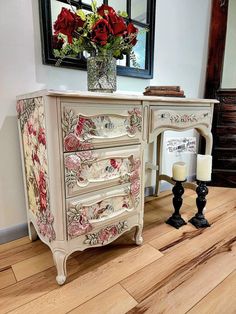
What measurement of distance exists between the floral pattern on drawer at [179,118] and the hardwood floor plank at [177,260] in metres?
0.63

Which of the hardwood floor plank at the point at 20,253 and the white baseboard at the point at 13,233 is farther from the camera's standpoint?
the white baseboard at the point at 13,233

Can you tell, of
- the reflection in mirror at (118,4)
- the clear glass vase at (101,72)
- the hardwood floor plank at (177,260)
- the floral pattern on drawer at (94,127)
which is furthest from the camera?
the reflection in mirror at (118,4)

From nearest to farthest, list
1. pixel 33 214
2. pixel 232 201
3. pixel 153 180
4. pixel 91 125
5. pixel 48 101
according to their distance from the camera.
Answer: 1. pixel 48 101
2. pixel 91 125
3. pixel 33 214
4. pixel 232 201
5. pixel 153 180

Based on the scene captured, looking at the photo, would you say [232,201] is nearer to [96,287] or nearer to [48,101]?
[96,287]

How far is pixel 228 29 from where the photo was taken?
1.75m

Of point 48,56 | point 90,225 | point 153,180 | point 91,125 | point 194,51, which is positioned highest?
point 194,51

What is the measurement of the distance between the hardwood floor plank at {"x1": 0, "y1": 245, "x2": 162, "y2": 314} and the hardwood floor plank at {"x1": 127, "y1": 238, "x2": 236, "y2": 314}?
0.15m

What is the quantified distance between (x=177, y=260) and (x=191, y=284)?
0.14 m

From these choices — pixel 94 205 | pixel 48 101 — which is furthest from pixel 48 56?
pixel 94 205

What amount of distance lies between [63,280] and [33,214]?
0.34 metres

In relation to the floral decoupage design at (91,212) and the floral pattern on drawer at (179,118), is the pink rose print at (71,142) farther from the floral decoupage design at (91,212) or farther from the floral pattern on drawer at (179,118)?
the floral pattern on drawer at (179,118)

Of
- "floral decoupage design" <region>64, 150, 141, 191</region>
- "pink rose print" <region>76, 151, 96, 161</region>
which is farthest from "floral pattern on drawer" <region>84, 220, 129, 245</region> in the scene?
"pink rose print" <region>76, 151, 96, 161</region>

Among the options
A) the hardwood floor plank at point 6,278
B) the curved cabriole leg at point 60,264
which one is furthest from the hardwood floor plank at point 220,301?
the hardwood floor plank at point 6,278

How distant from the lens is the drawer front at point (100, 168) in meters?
0.76
